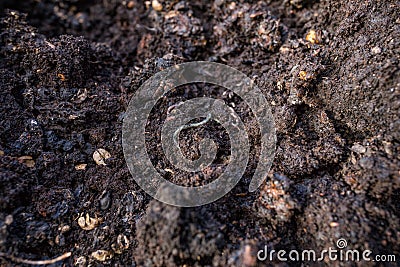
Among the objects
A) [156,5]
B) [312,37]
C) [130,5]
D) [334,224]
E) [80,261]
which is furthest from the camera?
[130,5]

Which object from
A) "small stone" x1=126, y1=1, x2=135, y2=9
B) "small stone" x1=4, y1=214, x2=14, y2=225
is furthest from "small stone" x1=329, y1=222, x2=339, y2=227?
"small stone" x1=126, y1=1, x2=135, y2=9

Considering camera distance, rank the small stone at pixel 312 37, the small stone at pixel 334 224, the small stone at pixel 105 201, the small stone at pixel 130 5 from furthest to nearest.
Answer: the small stone at pixel 130 5 → the small stone at pixel 312 37 → the small stone at pixel 105 201 → the small stone at pixel 334 224

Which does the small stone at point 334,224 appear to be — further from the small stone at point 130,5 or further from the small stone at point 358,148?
the small stone at point 130,5

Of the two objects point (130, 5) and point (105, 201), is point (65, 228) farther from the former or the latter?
point (130, 5)

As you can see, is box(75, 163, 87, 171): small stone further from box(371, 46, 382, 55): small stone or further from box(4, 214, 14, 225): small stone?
box(371, 46, 382, 55): small stone

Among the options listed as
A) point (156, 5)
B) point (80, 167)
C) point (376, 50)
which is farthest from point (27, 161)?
point (376, 50)

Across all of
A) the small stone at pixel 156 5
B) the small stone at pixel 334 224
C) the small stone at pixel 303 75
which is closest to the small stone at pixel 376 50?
the small stone at pixel 303 75

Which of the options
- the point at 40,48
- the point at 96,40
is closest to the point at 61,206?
the point at 40,48

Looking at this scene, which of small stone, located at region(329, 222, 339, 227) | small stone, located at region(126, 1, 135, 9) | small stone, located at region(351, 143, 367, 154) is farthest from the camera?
Result: small stone, located at region(126, 1, 135, 9)
